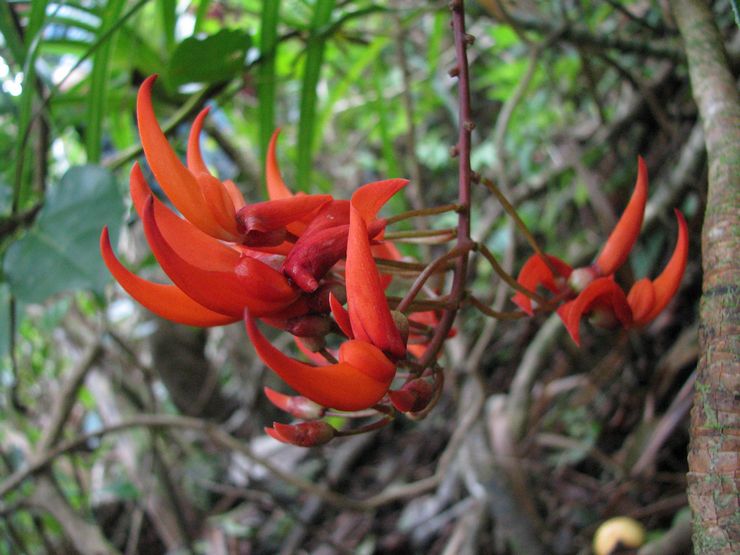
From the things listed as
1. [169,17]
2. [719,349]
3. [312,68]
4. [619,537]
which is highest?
[169,17]

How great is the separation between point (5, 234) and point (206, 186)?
573 mm

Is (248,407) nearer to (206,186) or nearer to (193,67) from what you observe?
(193,67)

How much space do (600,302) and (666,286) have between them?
51mm

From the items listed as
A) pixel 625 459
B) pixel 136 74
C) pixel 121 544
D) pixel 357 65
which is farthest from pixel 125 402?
pixel 625 459

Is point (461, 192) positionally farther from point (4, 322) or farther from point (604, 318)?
point (4, 322)

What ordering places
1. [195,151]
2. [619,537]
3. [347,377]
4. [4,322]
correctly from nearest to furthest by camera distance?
1. [347,377]
2. [195,151]
3. [4,322]
4. [619,537]

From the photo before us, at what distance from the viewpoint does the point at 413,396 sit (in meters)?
0.38

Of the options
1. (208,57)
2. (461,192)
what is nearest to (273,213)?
(461,192)

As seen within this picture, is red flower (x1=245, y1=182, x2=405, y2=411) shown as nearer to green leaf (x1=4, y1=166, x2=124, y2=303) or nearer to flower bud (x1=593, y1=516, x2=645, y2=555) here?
green leaf (x1=4, y1=166, x2=124, y2=303)

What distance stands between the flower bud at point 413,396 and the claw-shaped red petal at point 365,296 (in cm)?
4

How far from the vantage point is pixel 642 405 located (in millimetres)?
1320

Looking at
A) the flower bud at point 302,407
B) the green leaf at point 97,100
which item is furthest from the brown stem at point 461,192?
the green leaf at point 97,100

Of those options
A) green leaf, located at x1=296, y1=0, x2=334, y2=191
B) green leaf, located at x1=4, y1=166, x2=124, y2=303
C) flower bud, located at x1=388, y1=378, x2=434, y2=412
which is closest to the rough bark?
flower bud, located at x1=388, y1=378, x2=434, y2=412

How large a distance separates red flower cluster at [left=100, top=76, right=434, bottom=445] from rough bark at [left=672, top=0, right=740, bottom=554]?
0.56 feet
